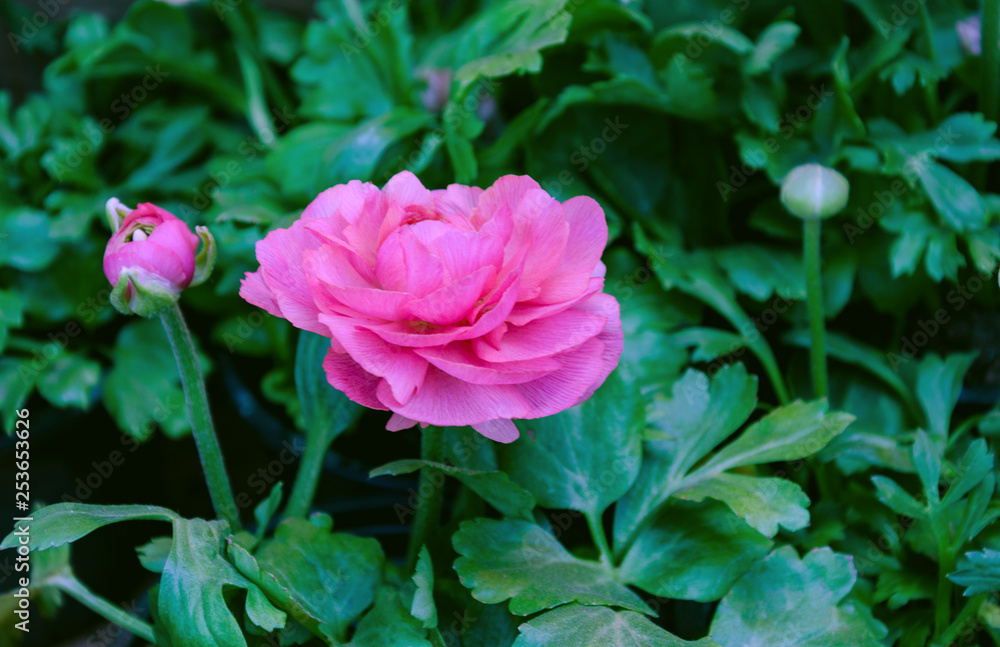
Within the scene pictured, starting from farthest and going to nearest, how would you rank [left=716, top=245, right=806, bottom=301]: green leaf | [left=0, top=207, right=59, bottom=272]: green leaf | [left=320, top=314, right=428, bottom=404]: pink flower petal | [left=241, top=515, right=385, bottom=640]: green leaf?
1. [left=0, top=207, right=59, bottom=272]: green leaf
2. [left=716, top=245, right=806, bottom=301]: green leaf
3. [left=241, top=515, right=385, bottom=640]: green leaf
4. [left=320, top=314, right=428, bottom=404]: pink flower petal

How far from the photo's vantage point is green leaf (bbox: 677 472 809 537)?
0.44 metres

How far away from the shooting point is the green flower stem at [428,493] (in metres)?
0.46

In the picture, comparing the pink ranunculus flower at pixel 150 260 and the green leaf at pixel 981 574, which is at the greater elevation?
the pink ranunculus flower at pixel 150 260

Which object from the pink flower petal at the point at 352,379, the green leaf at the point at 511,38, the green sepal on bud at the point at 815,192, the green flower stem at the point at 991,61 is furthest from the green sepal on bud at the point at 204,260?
the green flower stem at the point at 991,61

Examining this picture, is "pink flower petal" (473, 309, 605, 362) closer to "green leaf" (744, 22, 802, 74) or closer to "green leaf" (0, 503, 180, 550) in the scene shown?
"green leaf" (0, 503, 180, 550)

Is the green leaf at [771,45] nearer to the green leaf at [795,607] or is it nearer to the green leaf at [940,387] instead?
the green leaf at [940,387]

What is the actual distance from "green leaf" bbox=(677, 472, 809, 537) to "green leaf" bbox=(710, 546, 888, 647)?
0.03m

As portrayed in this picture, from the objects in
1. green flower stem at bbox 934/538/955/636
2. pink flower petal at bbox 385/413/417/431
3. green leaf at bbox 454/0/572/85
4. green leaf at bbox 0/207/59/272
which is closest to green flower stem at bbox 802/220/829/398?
green flower stem at bbox 934/538/955/636

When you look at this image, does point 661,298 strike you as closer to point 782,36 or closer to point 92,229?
point 782,36

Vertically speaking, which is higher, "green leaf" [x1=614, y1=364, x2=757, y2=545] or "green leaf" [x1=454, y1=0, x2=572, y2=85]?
"green leaf" [x1=454, y1=0, x2=572, y2=85]

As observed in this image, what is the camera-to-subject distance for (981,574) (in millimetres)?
427

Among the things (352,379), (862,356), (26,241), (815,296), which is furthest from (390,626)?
(26,241)

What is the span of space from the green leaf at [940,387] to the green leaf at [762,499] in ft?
0.79

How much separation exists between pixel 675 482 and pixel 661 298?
0.70 ft
